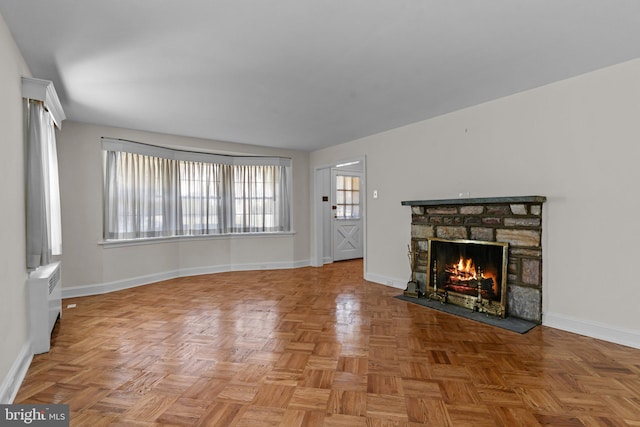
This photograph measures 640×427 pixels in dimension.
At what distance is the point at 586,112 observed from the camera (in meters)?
2.95

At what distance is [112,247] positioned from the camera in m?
4.68

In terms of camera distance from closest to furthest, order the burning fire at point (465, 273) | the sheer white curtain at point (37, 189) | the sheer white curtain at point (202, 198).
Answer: the sheer white curtain at point (37, 189) < the burning fire at point (465, 273) < the sheer white curtain at point (202, 198)

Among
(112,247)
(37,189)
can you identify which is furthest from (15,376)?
(112,247)

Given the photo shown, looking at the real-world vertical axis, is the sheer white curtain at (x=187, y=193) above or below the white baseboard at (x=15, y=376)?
above

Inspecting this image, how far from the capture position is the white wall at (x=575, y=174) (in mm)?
2730

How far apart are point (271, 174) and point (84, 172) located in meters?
3.01

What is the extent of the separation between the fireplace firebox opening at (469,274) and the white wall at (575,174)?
0.41 m

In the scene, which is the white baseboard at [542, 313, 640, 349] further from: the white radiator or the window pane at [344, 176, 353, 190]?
the window pane at [344, 176, 353, 190]

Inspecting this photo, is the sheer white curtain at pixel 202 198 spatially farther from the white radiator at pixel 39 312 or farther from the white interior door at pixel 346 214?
the white radiator at pixel 39 312

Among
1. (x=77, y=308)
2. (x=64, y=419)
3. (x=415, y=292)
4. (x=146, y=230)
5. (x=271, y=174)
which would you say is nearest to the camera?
(x=64, y=419)

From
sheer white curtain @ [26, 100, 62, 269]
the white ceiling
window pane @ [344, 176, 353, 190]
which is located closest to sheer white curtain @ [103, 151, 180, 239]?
the white ceiling

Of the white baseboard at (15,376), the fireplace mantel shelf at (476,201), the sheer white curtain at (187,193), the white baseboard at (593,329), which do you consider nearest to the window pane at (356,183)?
the sheer white curtain at (187,193)

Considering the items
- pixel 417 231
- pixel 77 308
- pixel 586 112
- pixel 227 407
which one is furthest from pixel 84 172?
pixel 586 112

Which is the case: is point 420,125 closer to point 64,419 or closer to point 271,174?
point 271,174
